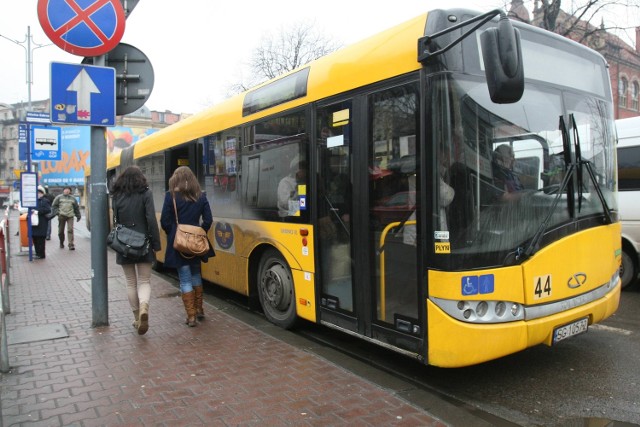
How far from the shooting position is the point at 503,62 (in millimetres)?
3166

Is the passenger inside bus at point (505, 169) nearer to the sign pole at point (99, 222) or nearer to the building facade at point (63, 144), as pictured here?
the sign pole at point (99, 222)

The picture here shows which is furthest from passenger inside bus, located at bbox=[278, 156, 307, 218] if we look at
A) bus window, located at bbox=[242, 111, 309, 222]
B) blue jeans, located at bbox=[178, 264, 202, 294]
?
blue jeans, located at bbox=[178, 264, 202, 294]

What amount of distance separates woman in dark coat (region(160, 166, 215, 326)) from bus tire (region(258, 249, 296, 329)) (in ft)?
2.38

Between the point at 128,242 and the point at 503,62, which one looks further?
the point at 128,242

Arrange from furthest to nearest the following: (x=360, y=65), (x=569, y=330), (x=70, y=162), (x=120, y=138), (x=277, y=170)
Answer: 1. (x=120, y=138)
2. (x=70, y=162)
3. (x=277, y=170)
4. (x=360, y=65)
5. (x=569, y=330)

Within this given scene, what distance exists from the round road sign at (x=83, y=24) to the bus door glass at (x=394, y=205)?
3.07m

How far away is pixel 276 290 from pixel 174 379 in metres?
1.77

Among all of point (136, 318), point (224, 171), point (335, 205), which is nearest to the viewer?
point (335, 205)

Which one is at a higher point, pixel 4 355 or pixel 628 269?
pixel 628 269

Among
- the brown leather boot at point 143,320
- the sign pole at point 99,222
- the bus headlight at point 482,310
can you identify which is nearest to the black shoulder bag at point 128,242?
the sign pole at point 99,222

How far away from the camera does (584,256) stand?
3.99 meters

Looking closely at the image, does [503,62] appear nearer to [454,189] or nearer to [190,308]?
[454,189]

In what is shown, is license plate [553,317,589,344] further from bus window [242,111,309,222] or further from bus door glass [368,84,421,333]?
bus window [242,111,309,222]

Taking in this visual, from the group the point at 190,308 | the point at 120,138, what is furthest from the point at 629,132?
the point at 120,138
